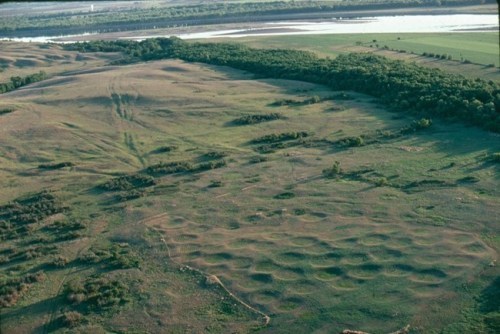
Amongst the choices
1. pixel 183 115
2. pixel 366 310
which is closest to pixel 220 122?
pixel 183 115

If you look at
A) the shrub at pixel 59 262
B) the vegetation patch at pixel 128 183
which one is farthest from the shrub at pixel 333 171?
the shrub at pixel 59 262

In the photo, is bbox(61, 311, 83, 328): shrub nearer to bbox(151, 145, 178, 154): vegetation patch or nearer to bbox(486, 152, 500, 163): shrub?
bbox(151, 145, 178, 154): vegetation patch

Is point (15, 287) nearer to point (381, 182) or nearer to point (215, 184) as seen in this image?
point (215, 184)

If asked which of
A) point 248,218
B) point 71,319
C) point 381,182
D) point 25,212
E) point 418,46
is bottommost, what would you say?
point 71,319

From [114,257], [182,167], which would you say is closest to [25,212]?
[114,257]

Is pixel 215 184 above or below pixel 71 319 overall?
above

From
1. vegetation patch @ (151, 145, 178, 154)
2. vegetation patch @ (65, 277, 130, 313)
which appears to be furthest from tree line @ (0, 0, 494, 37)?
vegetation patch @ (65, 277, 130, 313)

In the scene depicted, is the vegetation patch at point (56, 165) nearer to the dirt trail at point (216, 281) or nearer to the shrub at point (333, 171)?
the dirt trail at point (216, 281)
